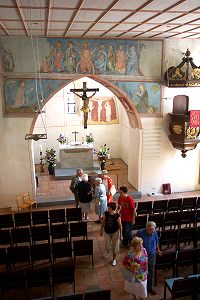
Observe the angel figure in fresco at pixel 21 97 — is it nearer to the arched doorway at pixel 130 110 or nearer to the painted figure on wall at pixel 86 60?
the arched doorway at pixel 130 110

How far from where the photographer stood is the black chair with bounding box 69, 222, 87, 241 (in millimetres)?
8225

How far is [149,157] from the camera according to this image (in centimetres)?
1277

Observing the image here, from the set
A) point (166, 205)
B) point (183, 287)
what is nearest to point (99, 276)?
point (183, 287)

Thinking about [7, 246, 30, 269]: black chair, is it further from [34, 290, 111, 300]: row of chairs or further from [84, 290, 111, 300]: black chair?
[84, 290, 111, 300]: black chair

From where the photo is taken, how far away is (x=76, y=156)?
52.1 ft

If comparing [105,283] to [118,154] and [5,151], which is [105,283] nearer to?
[5,151]

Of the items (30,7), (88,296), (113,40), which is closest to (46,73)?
(113,40)

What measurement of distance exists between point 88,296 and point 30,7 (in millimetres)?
5784

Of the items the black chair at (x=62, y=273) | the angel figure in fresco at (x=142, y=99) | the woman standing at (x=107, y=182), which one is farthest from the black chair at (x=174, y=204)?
the black chair at (x=62, y=273)

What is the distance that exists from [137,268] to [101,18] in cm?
590

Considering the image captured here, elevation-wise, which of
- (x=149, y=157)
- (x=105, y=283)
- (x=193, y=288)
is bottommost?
(x=105, y=283)

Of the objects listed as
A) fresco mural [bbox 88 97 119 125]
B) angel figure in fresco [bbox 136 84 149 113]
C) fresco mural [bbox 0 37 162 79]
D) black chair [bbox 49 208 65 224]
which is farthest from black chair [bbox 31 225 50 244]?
fresco mural [bbox 88 97 119 125]

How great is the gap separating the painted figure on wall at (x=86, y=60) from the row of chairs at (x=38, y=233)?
19.2ft

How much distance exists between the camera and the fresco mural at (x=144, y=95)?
1200 cm
